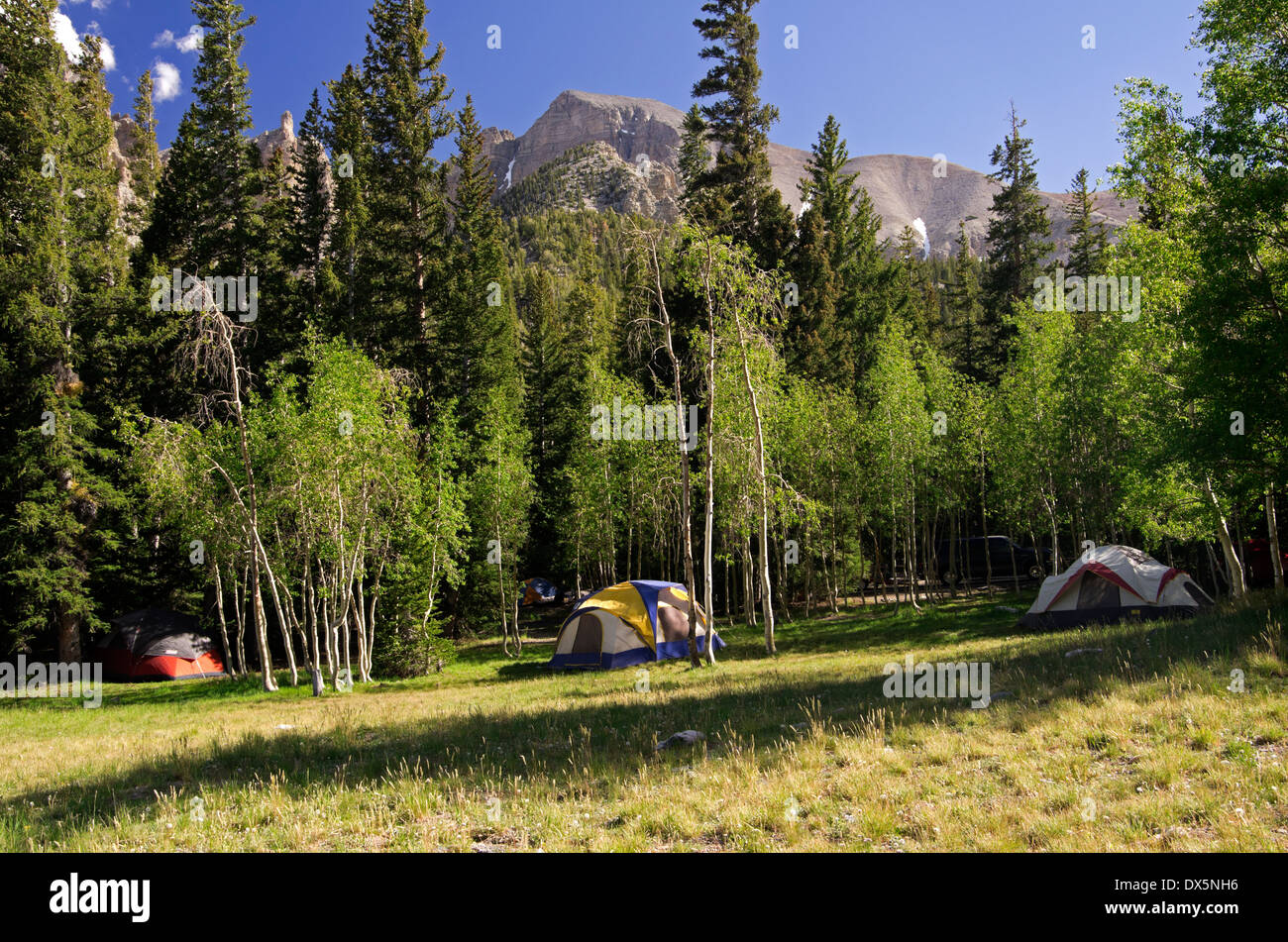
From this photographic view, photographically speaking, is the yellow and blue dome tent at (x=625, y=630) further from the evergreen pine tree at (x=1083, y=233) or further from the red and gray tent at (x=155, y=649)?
the evergreen pine tree at (x=1083, y=233)

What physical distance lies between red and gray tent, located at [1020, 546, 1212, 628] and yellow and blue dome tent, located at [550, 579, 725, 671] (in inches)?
368

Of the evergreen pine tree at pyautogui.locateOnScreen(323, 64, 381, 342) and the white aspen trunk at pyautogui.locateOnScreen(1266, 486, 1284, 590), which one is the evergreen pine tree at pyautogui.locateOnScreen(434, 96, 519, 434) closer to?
the evergreen pine tree at pyautogui.locateOnScreen(323, 64, 381, 342)

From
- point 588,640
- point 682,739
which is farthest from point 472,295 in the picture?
point 682,739

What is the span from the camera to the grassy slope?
533 centimetres

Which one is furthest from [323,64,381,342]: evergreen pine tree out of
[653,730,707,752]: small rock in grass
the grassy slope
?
[653,730,707,752]: small rock in grass

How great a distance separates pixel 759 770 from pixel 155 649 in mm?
27754

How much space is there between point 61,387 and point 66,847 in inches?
1058

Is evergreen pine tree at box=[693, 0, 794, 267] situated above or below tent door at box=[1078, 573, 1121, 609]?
above

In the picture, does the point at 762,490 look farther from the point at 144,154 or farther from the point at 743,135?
the point at 144,154

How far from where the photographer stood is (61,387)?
84.1ft

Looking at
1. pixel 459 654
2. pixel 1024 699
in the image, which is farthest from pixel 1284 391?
pixel 459 654

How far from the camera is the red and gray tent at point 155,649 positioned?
26125 mm

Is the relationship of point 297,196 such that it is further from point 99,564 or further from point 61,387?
point 99,564

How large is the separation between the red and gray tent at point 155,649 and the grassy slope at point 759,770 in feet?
45.7
